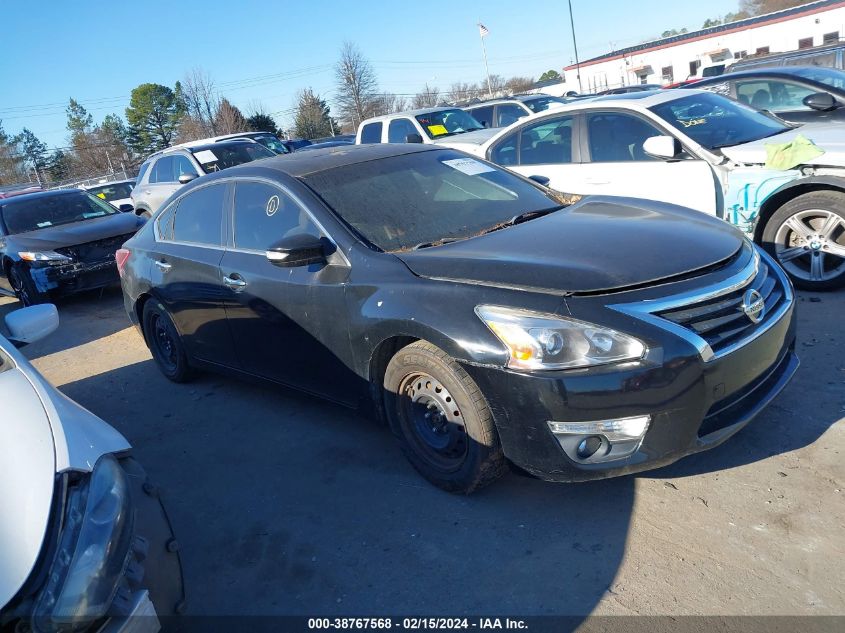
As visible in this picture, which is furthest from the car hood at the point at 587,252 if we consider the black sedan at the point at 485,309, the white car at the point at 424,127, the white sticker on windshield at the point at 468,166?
the white car at the point at 424,127

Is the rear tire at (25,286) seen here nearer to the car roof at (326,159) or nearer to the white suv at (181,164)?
the white suv at (181,164)

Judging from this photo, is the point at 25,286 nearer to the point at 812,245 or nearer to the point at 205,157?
the point at 205,157

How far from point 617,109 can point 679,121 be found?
591mm

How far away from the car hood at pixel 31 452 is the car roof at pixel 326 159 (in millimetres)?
1963

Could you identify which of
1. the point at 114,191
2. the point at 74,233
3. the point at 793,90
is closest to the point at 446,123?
the point at 793,90

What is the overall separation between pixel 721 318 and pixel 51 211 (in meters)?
9.77

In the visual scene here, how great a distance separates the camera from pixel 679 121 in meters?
6.10

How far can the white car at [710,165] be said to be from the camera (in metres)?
5.31

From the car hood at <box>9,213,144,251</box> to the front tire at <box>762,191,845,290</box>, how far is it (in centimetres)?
783

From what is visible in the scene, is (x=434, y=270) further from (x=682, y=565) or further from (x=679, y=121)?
(x=679, y=121)

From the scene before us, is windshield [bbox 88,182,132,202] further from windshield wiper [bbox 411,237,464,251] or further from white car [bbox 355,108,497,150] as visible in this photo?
windshield wiper [bbox 411,237,464,251]

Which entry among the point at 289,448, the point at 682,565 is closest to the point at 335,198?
the point at 289,448

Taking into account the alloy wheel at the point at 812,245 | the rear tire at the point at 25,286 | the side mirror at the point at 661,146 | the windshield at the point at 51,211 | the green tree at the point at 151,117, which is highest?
the green tree at the point at 151,117

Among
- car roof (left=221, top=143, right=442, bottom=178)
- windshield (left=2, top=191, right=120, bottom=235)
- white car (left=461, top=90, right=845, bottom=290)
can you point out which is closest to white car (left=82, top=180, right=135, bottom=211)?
windshield (left=2, top=191, right=120, bottom=235)
